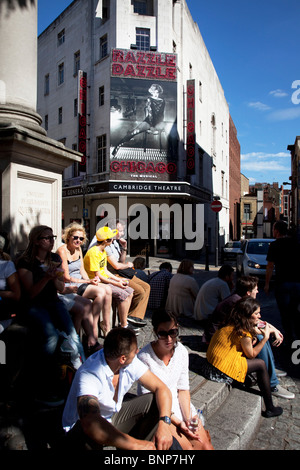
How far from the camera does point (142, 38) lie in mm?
22203

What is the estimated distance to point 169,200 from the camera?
75.7ft

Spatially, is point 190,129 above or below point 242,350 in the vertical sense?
above

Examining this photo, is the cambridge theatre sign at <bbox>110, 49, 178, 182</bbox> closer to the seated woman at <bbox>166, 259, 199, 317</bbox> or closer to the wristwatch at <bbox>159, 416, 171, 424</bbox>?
the seated woman at <bbox>166, 259, 199, 317</bbox>

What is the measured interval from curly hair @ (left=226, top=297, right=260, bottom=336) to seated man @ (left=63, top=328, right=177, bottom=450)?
1294 mm

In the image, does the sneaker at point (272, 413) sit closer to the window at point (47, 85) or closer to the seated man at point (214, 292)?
the seated man at point (214, 292)

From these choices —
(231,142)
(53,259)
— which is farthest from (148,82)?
(231,142)

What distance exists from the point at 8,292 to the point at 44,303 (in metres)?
0.41

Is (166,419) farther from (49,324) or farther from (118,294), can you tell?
(118,294)

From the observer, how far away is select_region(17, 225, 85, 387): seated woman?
301 centimetres

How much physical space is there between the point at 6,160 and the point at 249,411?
149 inches

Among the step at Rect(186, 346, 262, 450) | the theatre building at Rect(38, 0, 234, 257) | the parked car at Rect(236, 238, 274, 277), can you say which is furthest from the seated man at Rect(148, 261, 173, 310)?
the theatre building at Rect(38, 0, 234, 257)

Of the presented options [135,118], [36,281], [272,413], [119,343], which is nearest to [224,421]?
[272,413]

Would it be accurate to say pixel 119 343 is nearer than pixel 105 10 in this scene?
Yes

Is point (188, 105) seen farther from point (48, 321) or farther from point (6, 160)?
point (48, 321)
